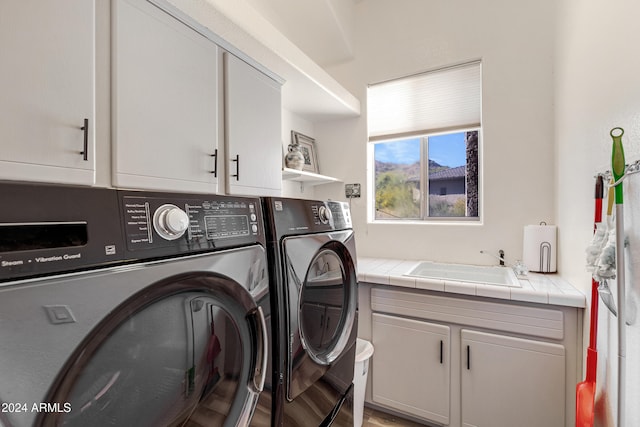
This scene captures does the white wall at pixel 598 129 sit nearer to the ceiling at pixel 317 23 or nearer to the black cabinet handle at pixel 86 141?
the ceiling at pixel 317 23

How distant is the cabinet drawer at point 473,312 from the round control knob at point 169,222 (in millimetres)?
1392

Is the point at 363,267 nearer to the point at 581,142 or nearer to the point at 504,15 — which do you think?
the point at 581,142

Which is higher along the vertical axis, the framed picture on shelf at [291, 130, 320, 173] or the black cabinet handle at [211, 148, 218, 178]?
the framed picture on shelf at [291, 130, 320, 173]

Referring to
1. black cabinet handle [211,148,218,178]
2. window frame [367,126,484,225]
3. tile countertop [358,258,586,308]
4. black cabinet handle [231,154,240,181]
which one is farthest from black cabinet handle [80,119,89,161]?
window frame [367,126,484,225]

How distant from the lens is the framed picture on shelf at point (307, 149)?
2475 mm

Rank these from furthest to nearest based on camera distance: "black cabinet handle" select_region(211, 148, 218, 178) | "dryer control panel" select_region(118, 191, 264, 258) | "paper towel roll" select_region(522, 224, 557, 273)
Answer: "paper towel roll" select_region(522, 224, 557, 273), "black cabinet handle" select_region(211, 148, 218, 178), "dryer control panel" select_region(118, 191, 264, 258)

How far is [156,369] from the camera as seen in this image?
0.58m

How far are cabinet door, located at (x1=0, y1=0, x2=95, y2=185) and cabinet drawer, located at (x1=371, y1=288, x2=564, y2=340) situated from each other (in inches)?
60.2

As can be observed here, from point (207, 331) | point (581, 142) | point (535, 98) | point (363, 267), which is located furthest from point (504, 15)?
point (207, 331)

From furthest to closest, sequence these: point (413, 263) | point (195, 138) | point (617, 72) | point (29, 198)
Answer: point (413, 263) → point (195, 138) → point (617, 72) → point (29, 198)

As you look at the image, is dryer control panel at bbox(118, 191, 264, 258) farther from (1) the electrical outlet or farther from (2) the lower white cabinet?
(1) the electrical outlet

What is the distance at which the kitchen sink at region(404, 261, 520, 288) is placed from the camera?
73.0 inches

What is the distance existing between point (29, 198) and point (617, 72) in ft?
5.20

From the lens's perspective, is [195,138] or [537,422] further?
[537,422]
